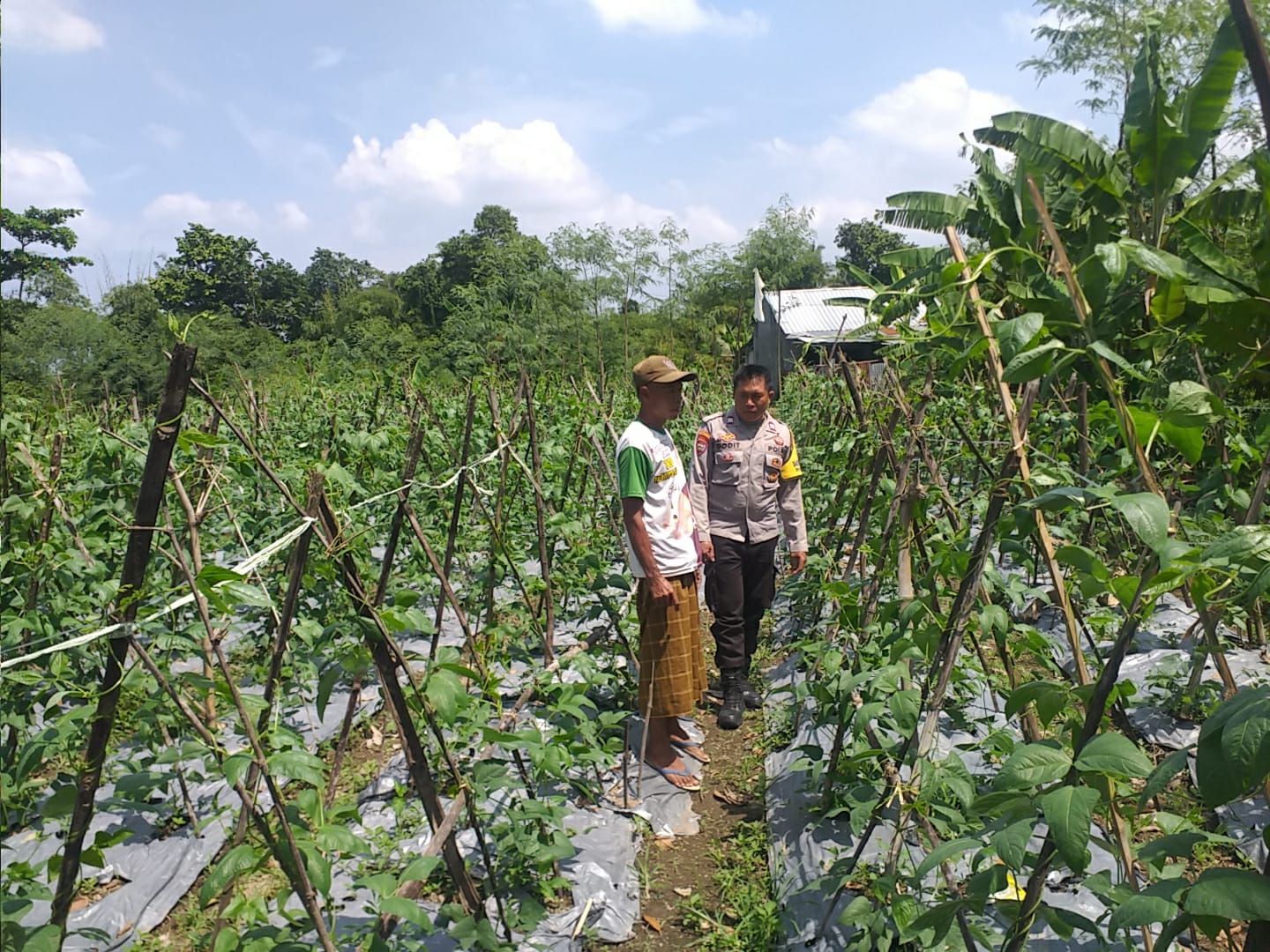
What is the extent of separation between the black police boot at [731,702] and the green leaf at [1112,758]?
3075 millimetres

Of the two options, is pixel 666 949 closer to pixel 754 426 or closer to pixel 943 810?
pixel 943 810

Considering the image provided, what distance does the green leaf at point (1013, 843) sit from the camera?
1.10m

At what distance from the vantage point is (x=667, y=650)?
3414mm

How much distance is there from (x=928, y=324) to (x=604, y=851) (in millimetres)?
2350

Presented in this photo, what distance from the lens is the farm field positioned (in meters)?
1.17

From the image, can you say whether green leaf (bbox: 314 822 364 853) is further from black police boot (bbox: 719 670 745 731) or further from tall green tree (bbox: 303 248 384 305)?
tall green tree (bbox: 303 248 384 305)

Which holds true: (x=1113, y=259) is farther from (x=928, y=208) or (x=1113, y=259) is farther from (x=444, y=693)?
(x=928, y=208)

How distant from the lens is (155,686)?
8.41ft

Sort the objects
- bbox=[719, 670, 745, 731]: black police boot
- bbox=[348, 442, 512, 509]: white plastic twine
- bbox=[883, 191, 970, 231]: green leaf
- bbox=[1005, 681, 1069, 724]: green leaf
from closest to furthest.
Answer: bbox=[1005, 681, 1069, 724]: green leaf < bbox=[348, 442, 512, 509]: white plastic twine < bbox=[719, 670, 745, 731]: black police boot < bbox=[883, 191, 970, 231]: green leaf

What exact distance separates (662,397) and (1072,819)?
244 cm

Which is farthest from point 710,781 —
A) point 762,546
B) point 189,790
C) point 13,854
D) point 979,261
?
point 979,261

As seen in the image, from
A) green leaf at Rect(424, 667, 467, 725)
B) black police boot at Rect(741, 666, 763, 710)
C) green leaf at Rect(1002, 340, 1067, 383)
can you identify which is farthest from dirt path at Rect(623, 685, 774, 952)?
green leaf at Rect(1002, 340, 1067, 383)

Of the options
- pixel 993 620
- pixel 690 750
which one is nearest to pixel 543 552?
pixel 690 750

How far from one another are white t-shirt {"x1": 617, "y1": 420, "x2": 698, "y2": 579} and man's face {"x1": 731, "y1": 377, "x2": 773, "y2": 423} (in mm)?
618
